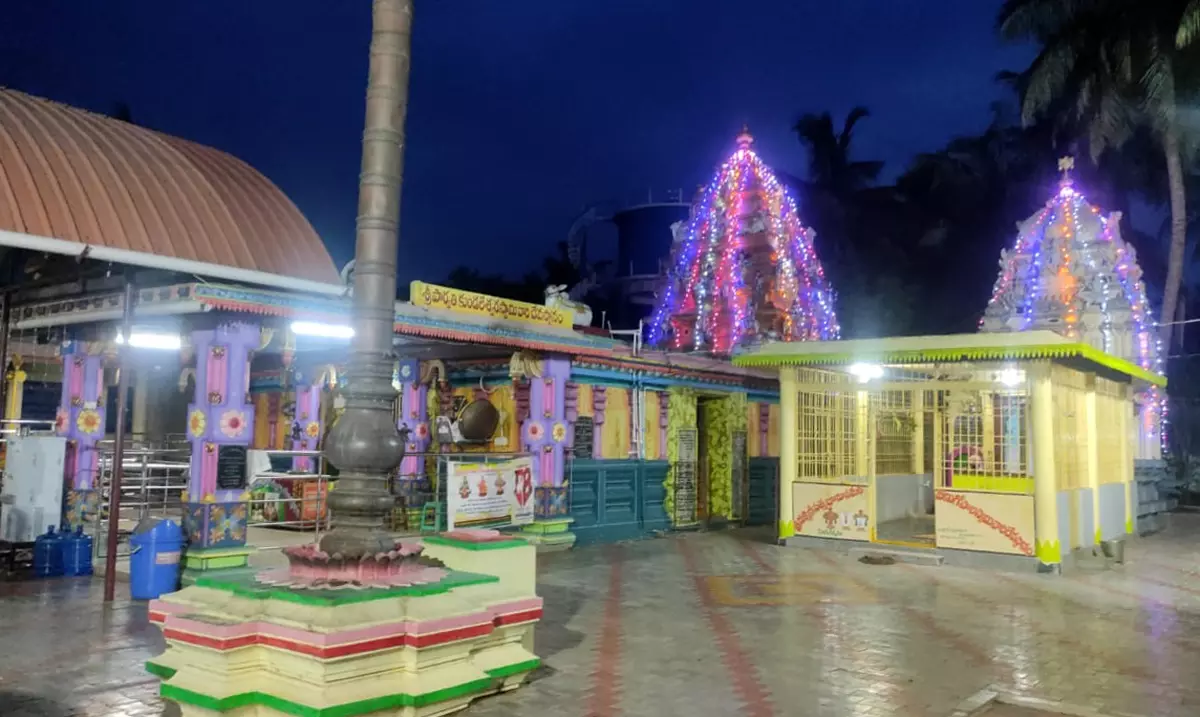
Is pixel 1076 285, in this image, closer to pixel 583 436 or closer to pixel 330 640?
pixel 583 436

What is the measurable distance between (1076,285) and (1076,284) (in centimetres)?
2

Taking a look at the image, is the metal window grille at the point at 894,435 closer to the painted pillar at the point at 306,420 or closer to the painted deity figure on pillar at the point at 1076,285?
the painted deity figure on pillar at the point at 1076,285

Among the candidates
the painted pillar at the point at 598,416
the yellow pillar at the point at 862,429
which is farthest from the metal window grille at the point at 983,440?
the painted pillar at the point at 598,416

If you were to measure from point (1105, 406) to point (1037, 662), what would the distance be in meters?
11.1

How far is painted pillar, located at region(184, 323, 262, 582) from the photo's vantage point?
10812mm

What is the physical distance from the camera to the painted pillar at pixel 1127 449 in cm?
1827

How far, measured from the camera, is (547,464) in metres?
14.8

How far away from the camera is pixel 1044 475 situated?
526 inches

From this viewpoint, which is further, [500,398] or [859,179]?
[859,179]

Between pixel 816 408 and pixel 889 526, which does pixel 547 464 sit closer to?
pixel 816 408

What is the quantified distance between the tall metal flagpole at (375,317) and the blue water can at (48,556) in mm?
7394

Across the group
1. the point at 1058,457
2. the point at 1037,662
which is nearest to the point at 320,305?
the point at 1037,662

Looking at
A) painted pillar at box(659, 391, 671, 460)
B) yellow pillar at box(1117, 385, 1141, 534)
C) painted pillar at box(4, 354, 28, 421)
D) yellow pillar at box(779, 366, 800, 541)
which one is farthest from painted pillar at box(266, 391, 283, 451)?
yellow pillar at box(1117, 385, 1141, 534)

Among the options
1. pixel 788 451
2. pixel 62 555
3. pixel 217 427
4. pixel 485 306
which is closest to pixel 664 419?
pixel 788 451
